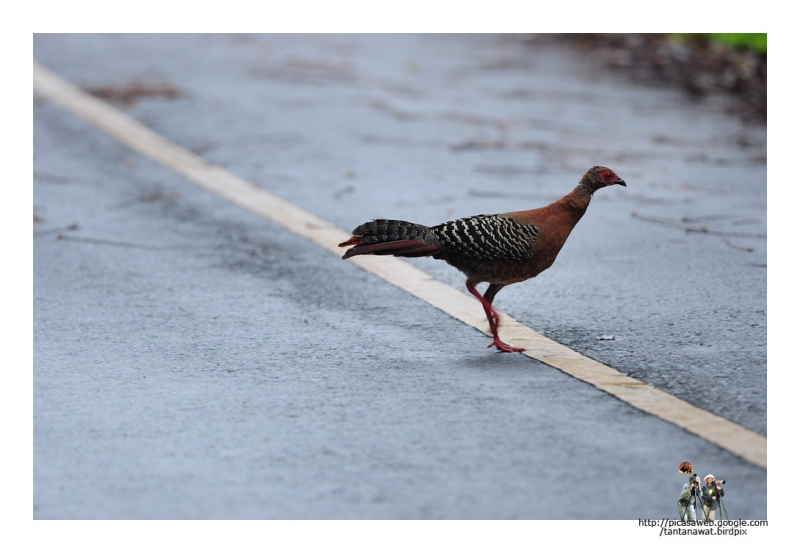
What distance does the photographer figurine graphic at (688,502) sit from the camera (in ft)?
12.6

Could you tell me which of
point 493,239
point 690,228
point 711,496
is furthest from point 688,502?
point 690,228

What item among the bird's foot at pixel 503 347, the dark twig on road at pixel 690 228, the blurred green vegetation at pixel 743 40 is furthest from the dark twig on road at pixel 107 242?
the blurred green vegetation at pixel 743 40

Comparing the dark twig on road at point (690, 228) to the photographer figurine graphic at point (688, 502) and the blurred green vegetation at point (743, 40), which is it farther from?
the blurred green vegetation at point (743, 40)

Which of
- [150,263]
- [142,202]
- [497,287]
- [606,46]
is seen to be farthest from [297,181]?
[606,46]

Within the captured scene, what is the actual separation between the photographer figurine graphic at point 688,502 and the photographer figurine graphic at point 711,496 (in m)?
0.03

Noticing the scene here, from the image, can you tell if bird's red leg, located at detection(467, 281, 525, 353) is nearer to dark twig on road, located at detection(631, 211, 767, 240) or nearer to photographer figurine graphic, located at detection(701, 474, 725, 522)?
photographer figurine graphic, located at detection(701, 474, 725, 522)

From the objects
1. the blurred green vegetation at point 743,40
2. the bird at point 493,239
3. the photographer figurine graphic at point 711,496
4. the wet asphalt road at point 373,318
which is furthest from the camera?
the blurred green vegetation at point 743,40

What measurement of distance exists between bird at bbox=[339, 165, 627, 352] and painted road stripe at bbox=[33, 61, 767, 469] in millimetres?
406

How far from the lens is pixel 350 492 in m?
3.98

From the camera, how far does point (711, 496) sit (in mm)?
3826

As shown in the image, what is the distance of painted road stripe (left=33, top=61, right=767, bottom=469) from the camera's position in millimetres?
4426

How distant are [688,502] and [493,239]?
185 centimetres

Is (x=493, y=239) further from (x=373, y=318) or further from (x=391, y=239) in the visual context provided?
(x=373, y=318)

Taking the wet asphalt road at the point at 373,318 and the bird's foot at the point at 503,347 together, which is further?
the bird's foot at the point at 503,347
